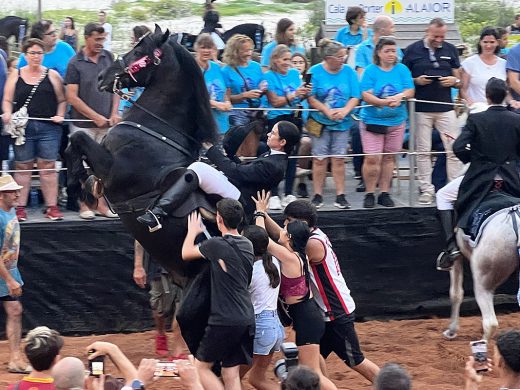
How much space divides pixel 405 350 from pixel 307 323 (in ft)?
8.88

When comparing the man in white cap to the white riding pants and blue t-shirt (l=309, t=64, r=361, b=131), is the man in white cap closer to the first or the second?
the white riding pants

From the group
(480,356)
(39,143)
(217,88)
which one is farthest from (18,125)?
(480,356)

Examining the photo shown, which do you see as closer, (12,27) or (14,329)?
(14,329)

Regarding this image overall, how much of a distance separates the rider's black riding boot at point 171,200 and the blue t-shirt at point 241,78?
3160 millimetres

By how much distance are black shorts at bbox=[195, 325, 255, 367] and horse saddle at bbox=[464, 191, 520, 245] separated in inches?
113

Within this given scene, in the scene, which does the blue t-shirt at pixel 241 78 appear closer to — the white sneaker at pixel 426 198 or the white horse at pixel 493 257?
the white sneaker at pixel 426 198

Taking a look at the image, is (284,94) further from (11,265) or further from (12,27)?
(12,27)

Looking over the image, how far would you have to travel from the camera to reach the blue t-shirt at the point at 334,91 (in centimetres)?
1136

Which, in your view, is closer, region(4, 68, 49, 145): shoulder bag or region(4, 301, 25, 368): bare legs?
region(4, 301, 25, 368): bare legs

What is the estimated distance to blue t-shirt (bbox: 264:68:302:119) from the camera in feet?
37.6

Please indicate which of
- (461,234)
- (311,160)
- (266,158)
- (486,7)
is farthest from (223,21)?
(266,158)

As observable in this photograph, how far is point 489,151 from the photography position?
1009 centimetres

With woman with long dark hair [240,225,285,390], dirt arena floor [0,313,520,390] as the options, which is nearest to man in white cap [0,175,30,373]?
dirt arena floor [0,313,520,390]

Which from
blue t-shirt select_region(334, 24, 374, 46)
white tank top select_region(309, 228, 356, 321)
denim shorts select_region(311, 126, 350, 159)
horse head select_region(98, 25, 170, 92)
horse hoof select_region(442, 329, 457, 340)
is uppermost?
horse head select_region(98, 25, 170, 92)
